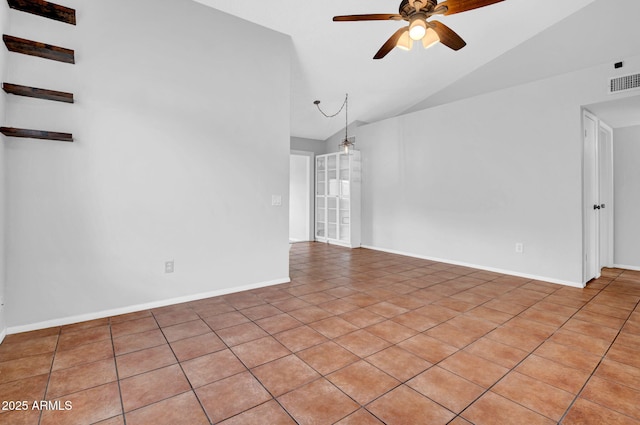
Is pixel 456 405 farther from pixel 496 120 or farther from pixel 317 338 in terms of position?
pixel 496 120

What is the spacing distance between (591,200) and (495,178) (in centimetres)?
116

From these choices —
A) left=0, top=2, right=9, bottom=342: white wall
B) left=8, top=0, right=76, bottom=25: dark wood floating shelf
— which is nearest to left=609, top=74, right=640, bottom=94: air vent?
left=8, top=0, right=76, bottom=25: dark wood floating shelf

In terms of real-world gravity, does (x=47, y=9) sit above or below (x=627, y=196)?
above

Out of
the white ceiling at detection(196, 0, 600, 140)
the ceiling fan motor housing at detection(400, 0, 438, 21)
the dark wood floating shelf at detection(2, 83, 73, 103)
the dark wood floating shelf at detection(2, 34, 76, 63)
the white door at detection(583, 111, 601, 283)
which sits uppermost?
the white ceiling at detection(196, 0, 600, 140)

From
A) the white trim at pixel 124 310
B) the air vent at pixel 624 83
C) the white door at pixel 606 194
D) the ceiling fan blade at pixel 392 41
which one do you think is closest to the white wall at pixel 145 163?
the white trim at pixel 124 310

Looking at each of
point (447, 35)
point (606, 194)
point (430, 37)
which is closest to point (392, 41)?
point (430, 37)

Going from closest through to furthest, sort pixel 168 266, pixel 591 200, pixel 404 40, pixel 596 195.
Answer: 1. pixel 404 40
2. pixel 168 266
3. pixel 591 200
4. pixel 596 195

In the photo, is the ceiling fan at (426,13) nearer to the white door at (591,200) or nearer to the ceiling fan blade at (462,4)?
the ceiling fan blade at (462,4)

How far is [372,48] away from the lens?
4336mm

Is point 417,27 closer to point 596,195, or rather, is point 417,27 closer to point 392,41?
point 392,41

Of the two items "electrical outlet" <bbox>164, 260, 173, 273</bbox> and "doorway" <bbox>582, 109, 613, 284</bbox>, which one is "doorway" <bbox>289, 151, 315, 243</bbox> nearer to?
"electrical outlet" <bbox>164, 260, 173, 273</bbox>

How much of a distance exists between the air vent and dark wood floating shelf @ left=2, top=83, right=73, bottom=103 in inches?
221

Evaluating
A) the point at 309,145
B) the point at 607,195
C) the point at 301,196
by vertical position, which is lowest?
the point at 607,195

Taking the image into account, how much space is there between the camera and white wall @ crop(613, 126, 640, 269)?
15.3ft
